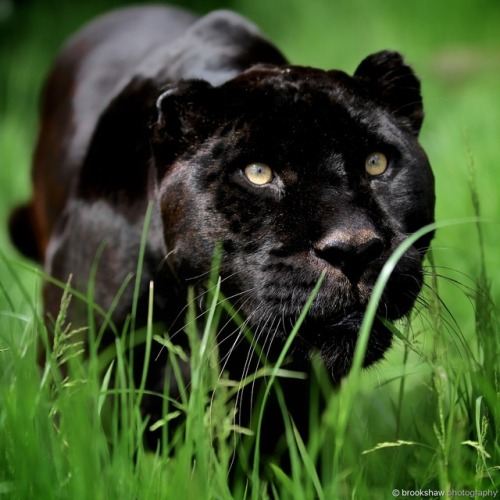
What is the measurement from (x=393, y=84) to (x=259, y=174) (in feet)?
1.49

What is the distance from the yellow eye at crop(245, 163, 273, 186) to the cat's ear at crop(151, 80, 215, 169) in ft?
0.58

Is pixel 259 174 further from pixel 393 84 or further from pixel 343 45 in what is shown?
pixel 343 45

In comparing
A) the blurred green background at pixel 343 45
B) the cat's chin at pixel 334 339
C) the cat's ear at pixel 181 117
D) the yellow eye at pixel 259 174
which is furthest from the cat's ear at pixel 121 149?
the blurred green background at pixel 343 45

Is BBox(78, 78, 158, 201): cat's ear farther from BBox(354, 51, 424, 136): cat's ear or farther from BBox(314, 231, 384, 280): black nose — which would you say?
BBox(314, 231, 384, 280): black nose

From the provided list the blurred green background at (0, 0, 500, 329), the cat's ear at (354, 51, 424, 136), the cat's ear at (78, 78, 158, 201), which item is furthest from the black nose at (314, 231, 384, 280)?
the blurred green background at (0, 0, 500, 329)

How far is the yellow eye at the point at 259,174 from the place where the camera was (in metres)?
1.79

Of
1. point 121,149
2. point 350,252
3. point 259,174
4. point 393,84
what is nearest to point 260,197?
point 259,174

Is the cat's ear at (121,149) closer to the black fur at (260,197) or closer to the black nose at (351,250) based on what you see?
the black fur at (260,197)

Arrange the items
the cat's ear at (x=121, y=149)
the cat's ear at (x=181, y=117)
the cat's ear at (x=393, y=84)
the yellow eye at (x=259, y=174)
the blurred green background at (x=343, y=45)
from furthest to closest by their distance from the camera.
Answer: the blurred green background at (x=343, y=45) → the cat's ear at (x=121, y=149) → the cat's ear at (x=393, y=84) → the cat's ear at (x=181, y=117) → the yellow eye at (x=259, y=174)

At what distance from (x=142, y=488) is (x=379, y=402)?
1.16 meters

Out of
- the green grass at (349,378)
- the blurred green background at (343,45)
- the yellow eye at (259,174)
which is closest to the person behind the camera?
the green grass at (349,378)

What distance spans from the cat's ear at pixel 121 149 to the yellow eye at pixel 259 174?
1.34 feet

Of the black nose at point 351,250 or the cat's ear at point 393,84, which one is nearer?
the black nose at point 351,250

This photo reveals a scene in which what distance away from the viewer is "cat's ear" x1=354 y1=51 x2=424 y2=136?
203 centimetres
